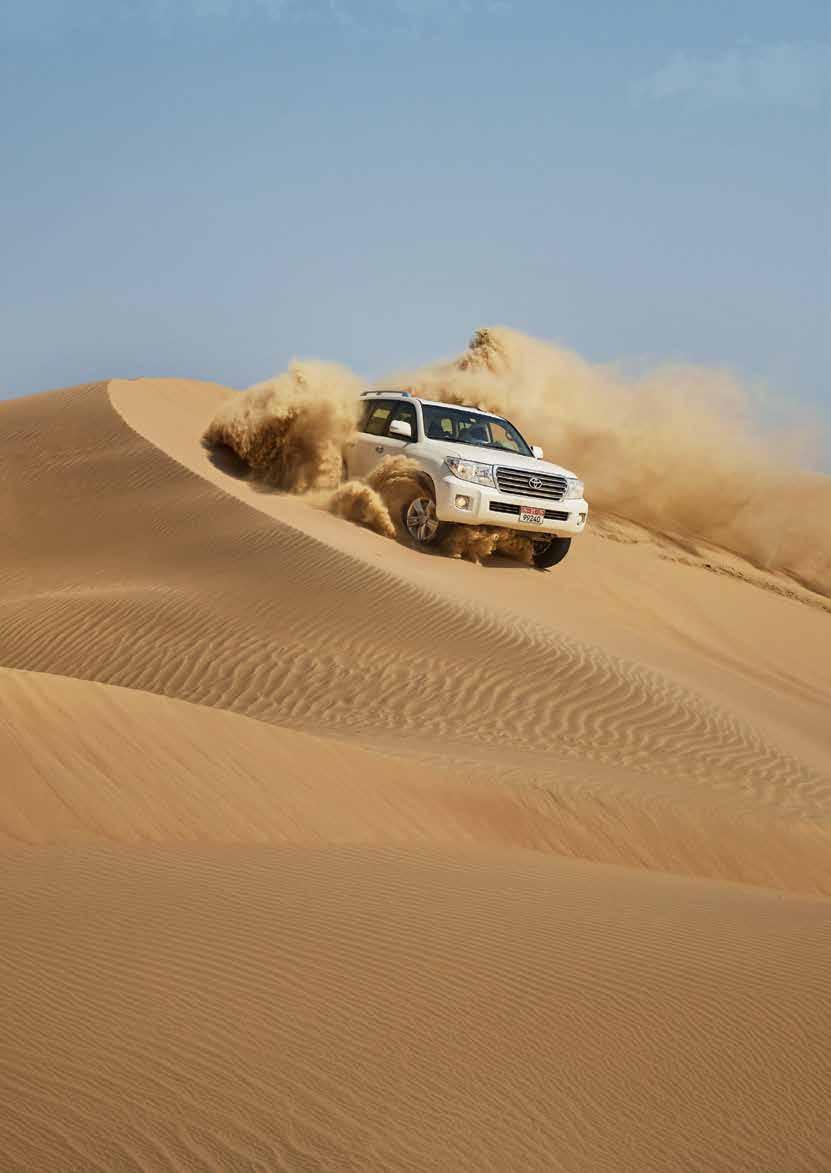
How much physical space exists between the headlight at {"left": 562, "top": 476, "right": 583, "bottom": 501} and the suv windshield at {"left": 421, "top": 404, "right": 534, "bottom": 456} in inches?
34.3

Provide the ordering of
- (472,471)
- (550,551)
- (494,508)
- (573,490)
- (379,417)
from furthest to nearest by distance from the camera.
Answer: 1. (379,417)
2. (550,551)
3. (573,490)
4. (494,508)
5. (472,471)

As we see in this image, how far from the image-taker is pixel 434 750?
10.6 m

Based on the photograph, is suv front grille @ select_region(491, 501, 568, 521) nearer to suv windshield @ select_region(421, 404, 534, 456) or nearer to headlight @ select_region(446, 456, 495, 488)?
headlight @ select_region(446, 456, 495, 488)

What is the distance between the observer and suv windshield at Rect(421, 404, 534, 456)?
1692 centimetres

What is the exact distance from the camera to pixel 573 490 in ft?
54.4

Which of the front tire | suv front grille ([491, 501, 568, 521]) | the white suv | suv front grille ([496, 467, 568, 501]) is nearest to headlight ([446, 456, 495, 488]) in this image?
the white suv

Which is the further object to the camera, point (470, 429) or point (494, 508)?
point (470, 429)

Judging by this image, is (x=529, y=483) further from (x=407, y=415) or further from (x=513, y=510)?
(x=407, y=415)

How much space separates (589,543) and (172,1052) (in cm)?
1775

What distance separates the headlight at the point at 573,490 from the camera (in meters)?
16.5

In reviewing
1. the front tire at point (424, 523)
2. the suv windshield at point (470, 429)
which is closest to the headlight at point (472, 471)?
the front tire at point (424, 523)

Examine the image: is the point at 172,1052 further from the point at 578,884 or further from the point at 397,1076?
the point at 578,884

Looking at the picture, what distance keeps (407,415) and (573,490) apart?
96.5 inches

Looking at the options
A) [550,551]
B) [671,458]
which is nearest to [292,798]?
[550,551]
